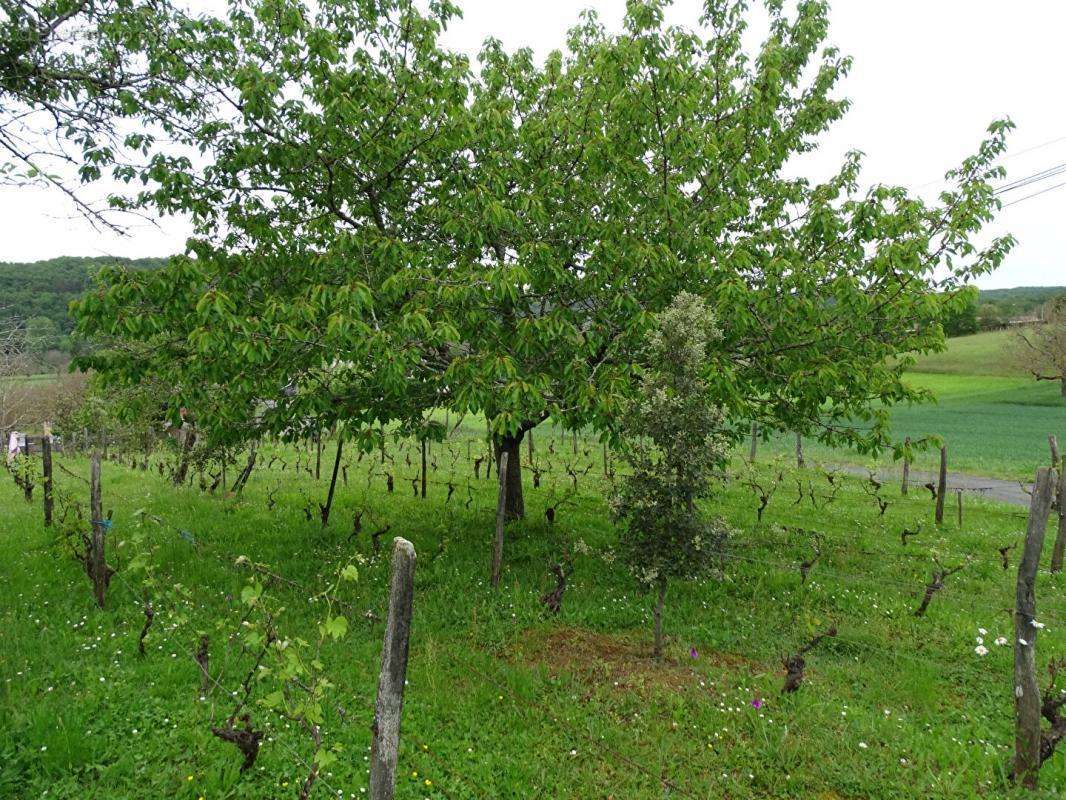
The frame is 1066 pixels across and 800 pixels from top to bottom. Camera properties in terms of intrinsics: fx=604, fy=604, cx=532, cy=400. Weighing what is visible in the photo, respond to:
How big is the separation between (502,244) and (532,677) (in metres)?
5.93

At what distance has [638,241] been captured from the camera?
8164 millimetres

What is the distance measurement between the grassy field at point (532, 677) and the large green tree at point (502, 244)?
Answer: 7.86 feet

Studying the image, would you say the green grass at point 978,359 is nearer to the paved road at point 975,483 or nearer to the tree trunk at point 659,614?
the paved road at point 975,483

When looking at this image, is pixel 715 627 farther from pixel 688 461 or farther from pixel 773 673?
pixel 688 461

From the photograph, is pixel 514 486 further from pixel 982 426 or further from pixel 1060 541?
pixel 982 426

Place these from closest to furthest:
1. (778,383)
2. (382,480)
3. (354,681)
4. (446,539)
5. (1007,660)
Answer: (354,681) < (1007,660) < (778,383) < (446,539) < (382,480)

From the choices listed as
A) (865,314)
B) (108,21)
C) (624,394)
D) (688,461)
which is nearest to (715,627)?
(688,461)

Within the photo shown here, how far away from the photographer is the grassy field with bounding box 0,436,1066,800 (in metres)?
5.19

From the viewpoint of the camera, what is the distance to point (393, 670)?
11.8 ft

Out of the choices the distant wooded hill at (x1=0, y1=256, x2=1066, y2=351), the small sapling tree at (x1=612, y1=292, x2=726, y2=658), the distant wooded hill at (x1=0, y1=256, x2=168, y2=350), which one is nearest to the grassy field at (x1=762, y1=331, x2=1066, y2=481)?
the small sapling tree at (x1=612, y1=292, x2=726, y2=658)

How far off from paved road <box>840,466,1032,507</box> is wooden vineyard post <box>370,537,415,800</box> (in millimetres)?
21536

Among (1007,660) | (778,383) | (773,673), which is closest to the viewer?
(773,673)

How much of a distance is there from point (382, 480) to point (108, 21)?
1317cm

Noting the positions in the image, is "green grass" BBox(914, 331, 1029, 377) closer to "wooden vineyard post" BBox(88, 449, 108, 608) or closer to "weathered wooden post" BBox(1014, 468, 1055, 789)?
"weathered wooden post" BBox(1014, 468, 1055, 789)
